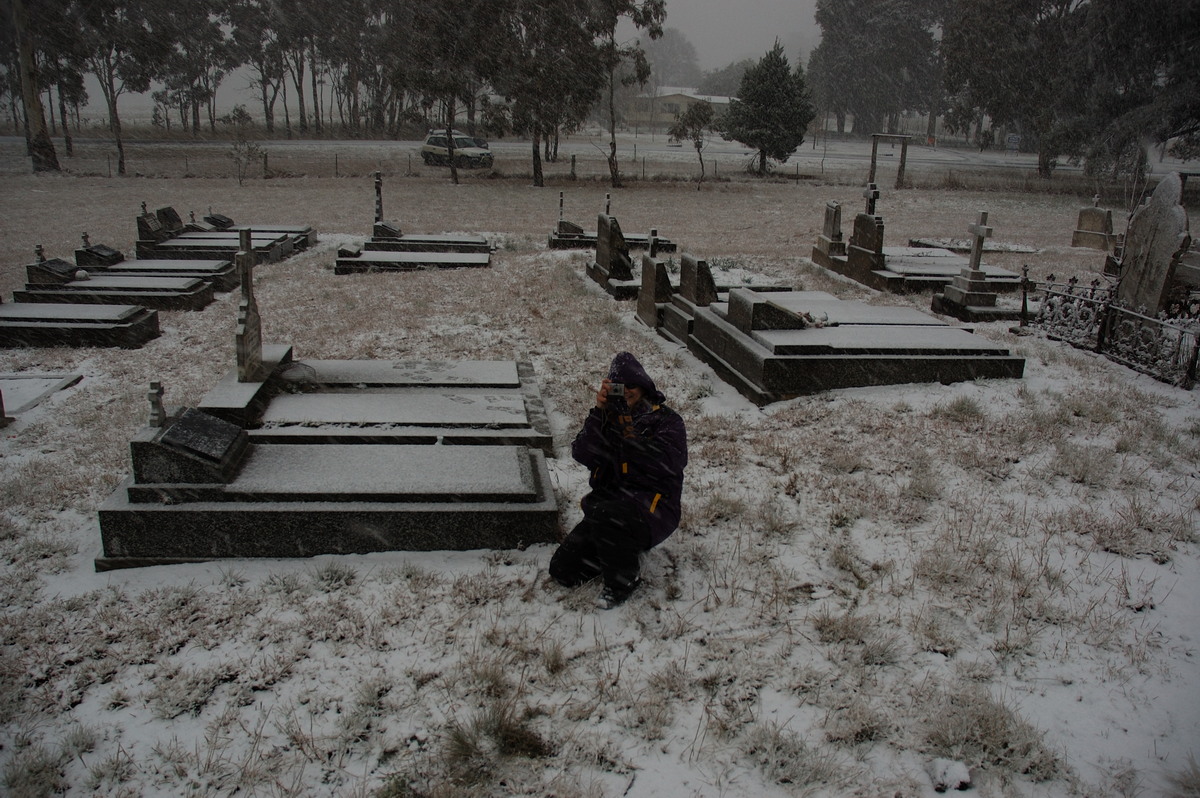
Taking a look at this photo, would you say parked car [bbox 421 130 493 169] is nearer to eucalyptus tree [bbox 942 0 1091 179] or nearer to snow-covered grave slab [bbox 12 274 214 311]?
eucalyptus tree [bbox 942 0 1091 179]

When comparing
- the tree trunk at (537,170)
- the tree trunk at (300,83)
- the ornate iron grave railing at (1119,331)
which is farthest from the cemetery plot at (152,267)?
the tree trunk at (300,83)

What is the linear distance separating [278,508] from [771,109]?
1455 inches

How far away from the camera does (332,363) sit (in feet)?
24.1

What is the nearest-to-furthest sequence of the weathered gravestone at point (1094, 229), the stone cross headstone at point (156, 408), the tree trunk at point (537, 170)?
1. the stone cross headstone at point (156, 408)
2. the weathered gravestone at point (1094, 229)
3. the tree trunk at point (537, 170)

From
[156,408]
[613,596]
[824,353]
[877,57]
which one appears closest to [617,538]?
[613,596]

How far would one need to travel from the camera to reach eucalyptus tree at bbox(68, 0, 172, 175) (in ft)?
118

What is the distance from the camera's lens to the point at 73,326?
A: 9.27 meters

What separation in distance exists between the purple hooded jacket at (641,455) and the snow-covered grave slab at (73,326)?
7.50m

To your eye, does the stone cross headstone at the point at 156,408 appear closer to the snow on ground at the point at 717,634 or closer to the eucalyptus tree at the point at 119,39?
the snow on ground at the point at 717,634

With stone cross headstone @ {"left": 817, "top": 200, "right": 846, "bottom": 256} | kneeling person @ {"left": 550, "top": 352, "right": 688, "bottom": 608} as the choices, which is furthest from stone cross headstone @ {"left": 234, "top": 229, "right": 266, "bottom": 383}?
stone cross headstone @ {"left": 817, "top": 200, "right": 846, "bottom": 256}

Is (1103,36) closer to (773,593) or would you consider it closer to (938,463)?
(938,463)

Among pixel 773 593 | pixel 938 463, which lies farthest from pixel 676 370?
pixel 773 593

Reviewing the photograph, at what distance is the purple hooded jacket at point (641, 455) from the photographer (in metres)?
4.27

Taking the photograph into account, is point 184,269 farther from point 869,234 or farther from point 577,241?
point 869,234
